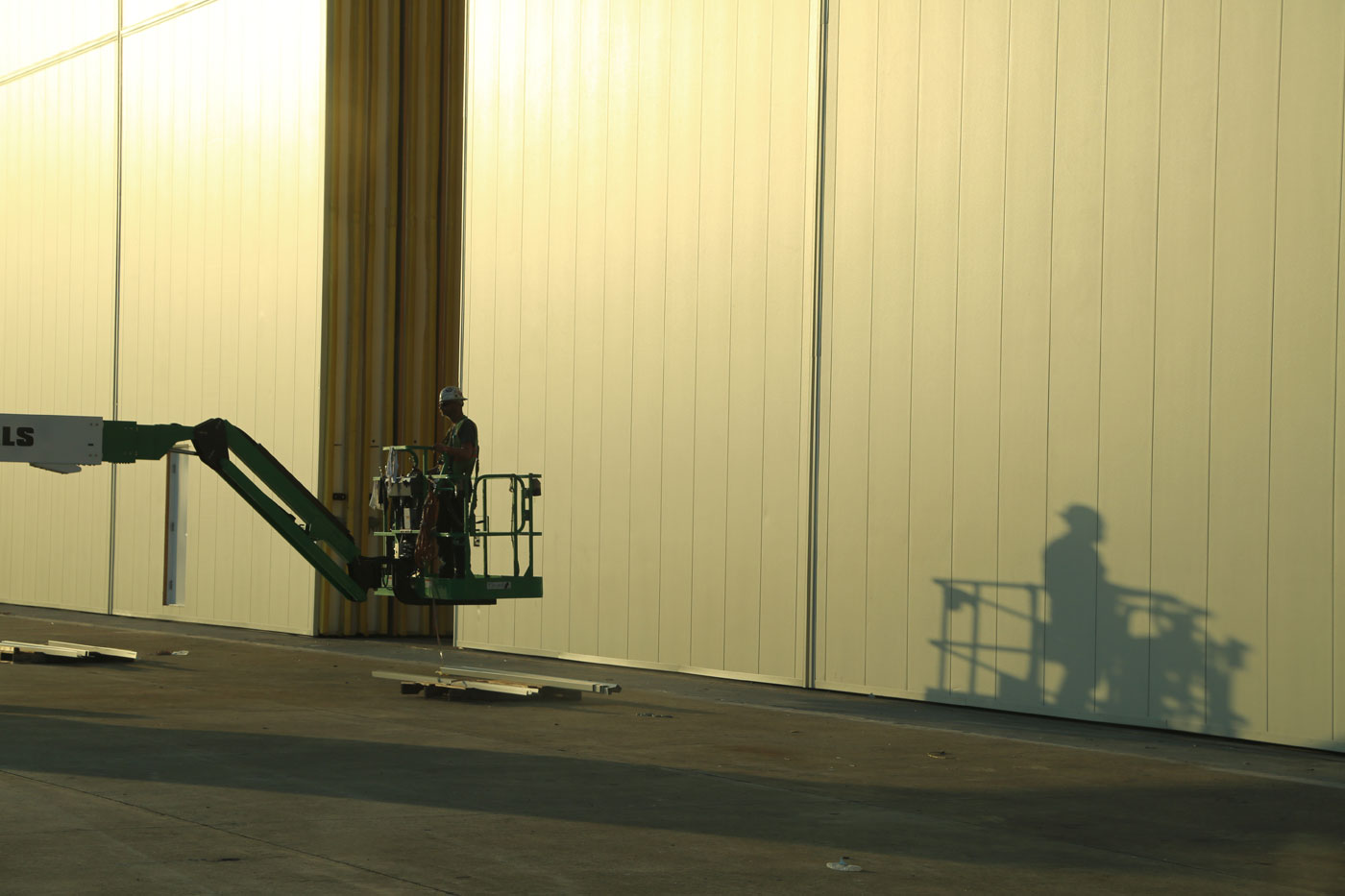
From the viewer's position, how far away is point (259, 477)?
13.6 meters

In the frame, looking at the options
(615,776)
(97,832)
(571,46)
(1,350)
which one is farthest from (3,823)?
(1,350)

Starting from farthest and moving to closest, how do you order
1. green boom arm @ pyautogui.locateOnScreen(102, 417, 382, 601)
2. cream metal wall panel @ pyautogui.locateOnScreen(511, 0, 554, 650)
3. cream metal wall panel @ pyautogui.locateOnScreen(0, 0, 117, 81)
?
cream metal wall panel @ pyautogui.locateOnScreen(0, 0, 117, 81), cream metal wall panel @ pyautogui.locateOnScreen(511, 0, 554, 650), green boom arm @ pyautogui.locateOnScreen(102, 417, 382, 601)

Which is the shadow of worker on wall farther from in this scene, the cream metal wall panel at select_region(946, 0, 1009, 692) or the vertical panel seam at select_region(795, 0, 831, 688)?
the vertical panel seam at select_region(795, 0, 831, 688)

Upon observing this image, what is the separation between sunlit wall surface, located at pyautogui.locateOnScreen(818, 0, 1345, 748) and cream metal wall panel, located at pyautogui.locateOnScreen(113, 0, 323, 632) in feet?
27.9

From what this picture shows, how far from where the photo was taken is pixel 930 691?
45.6ft

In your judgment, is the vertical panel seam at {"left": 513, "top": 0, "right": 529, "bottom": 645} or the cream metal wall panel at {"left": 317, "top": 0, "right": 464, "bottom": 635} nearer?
the vertical panel seam at {"left": 513, "top": 0, "right": 529, "bottom": 645}

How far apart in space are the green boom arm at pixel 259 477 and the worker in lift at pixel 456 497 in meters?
0.68

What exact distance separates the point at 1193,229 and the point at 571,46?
25.5ft

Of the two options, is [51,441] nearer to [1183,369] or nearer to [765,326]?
[765,326]

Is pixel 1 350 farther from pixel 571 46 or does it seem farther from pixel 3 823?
pixel 3 823

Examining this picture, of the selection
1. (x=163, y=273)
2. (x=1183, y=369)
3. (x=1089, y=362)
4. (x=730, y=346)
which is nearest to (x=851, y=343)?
(x=730, y=346)

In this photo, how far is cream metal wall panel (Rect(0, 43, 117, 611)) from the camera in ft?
80.3

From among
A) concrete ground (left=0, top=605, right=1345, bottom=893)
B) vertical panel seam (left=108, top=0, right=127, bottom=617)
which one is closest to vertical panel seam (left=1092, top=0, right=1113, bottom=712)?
concrete ground (left=0, top=605, right=1345, bottom=893)

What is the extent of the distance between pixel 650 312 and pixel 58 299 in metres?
13.3
